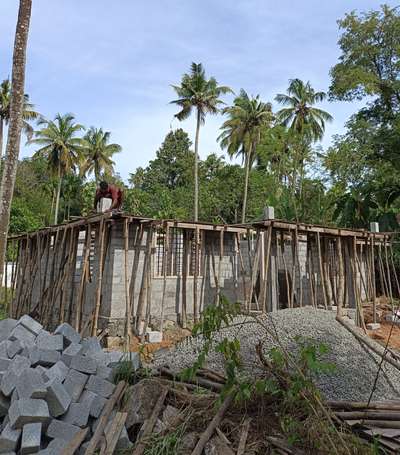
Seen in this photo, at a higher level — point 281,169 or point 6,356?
point 281,169

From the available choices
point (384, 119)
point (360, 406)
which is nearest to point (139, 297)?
point (360, 406)

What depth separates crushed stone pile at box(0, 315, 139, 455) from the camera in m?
4.26

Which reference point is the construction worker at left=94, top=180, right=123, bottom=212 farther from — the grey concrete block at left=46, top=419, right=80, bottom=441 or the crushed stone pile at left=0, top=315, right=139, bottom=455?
the grey concrete block at left=46, top=419, right=80, bottom=441

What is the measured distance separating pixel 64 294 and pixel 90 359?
5461mm

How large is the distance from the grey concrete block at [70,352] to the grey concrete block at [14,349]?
70 centimetres

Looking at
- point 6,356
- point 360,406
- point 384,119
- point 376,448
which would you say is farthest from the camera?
point 384,119

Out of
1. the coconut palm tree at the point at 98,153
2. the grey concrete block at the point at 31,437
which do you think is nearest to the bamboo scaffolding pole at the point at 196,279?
the grey concrete block at the point at 31,437

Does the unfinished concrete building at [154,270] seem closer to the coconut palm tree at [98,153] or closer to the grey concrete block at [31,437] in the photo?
the grey concrete block at [31,437]

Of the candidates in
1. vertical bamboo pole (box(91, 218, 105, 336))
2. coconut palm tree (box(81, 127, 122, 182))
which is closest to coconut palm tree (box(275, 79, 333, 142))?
coconut palm tree (box(81, 127, 122, 182))

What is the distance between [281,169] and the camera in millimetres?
26859

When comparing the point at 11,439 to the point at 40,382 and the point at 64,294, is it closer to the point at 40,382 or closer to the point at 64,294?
the point at 40,382

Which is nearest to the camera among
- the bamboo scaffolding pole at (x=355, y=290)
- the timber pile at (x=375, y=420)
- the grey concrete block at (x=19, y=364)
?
the timber pile at (x=375, y=420)

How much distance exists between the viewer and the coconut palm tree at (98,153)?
3338 centimetres

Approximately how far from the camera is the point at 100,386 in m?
4.91
